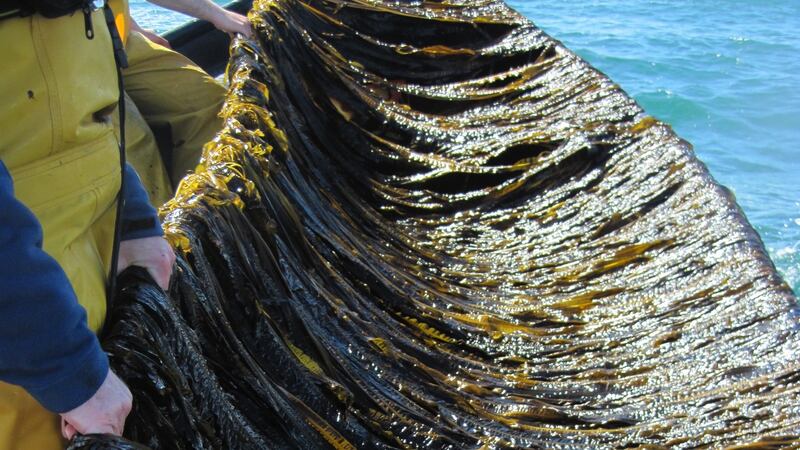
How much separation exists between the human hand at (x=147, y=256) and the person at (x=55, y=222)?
71 mm

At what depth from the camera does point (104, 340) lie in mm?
1347

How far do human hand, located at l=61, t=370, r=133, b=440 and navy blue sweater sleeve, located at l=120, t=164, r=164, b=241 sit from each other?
34 cm

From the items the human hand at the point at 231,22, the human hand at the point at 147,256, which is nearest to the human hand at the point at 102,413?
the human hand at the point at 147,256

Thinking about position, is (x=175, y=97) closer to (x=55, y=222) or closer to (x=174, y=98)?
(x=174, y=98)

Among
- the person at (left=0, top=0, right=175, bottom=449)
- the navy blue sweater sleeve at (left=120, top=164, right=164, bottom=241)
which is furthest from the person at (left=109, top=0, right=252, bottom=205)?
the person at (left=0, top=0, right=175, bottom=449)

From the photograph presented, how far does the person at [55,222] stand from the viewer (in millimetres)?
1043

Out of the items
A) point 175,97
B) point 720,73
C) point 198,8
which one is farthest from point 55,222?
point 720,73

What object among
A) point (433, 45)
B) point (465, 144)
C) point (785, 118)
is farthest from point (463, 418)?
point (785, 118)

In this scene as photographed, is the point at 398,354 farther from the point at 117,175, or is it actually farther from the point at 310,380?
the point at 117,175

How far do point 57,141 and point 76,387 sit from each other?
31 centimetres

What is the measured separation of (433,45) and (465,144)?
0.95 m

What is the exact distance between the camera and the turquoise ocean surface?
7.34 m

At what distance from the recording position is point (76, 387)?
1109 mm

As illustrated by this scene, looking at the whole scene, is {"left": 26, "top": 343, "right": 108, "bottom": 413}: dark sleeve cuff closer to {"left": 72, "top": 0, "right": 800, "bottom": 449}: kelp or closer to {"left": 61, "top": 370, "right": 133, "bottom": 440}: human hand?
{"left": 61, "top": 370, "right": 133, "bottom": 440}: human hand
